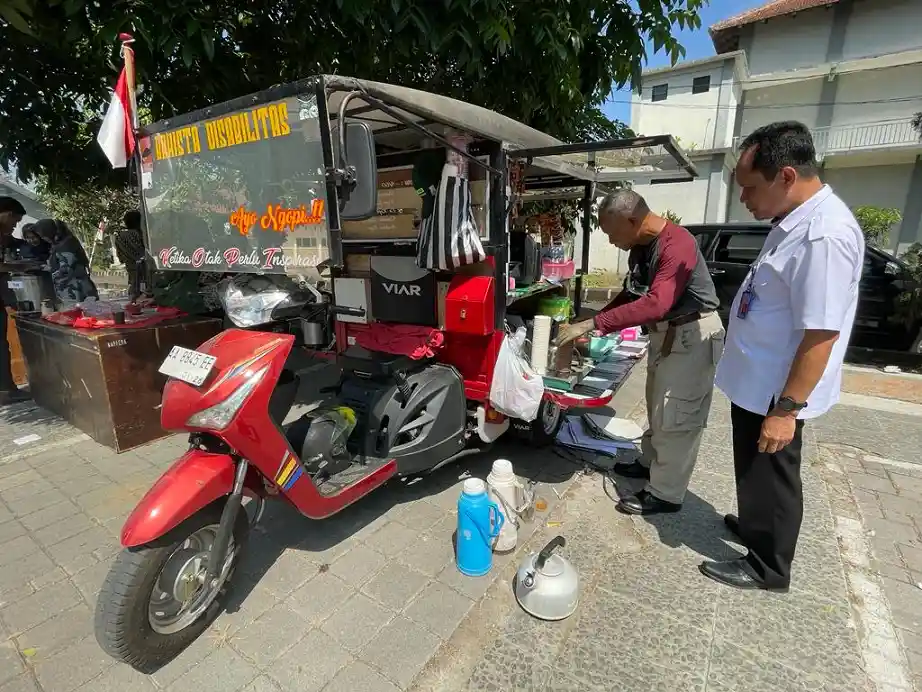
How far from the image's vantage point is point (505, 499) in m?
2.54

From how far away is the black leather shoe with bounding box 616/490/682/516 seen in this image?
2895mm

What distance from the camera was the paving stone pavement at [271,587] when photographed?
6.10 ft

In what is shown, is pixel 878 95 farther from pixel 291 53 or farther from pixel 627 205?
pixel 291 53

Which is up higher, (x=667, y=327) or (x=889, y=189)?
(x=889, y=189)

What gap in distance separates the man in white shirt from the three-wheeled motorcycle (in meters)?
0.77

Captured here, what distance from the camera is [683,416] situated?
8.98 feet

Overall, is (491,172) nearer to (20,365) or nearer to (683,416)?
(683,416)

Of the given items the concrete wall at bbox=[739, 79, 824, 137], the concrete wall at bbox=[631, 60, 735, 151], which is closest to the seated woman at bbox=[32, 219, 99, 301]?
the concrete wall at bbox=[631, 60, 735, 151]

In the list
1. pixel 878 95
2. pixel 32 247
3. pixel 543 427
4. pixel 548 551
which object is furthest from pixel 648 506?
pixel 878 95

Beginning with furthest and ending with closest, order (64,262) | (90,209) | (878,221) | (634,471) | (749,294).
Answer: (90,209)
(878,221)
(64,262)
(634,471)
(749,294)

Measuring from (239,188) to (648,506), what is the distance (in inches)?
116

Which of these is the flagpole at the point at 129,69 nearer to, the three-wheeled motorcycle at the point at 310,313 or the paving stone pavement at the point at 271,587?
the three-wheeled motorcycle at the point at 310,313

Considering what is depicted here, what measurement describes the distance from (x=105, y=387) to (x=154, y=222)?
5.03ft

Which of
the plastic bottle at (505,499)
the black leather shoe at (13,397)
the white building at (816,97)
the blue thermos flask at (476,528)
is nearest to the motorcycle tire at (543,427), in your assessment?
the plastic bottle at (505,499)
